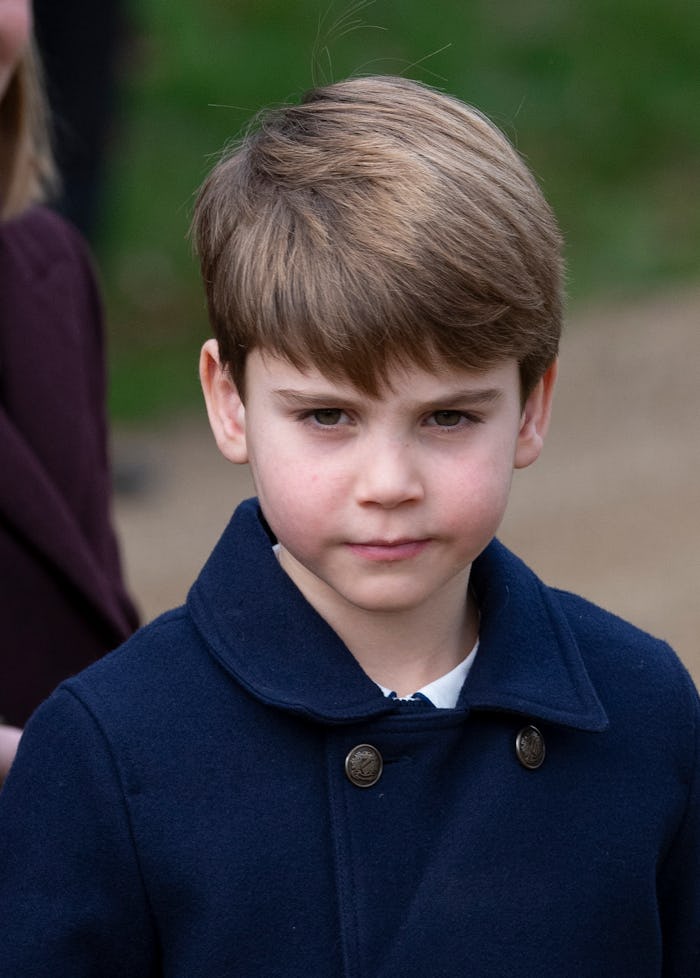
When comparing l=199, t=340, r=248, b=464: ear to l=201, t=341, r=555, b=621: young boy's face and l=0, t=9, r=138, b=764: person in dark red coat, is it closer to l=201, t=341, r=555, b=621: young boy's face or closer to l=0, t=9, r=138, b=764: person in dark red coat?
l=201, t=341, r=555, b=621: young boy's face

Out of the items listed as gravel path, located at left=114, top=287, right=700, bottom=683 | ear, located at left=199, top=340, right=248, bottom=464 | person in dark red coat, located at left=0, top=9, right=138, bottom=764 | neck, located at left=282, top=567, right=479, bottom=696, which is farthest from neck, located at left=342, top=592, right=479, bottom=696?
gravel path, located at left=114, top=287, right=700, bottom=683

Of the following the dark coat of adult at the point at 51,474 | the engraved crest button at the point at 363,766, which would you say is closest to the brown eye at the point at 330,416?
the engraved crest button at the point at 363,766

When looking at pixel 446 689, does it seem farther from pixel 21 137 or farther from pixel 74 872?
pixel 21 137

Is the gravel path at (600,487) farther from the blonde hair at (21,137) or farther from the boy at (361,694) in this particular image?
the boy at (361,694)

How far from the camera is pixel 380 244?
1.66m

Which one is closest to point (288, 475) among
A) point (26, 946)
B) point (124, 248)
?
point (26, 946)

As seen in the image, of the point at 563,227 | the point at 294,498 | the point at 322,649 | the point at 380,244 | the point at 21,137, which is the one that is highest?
the point at 563,227

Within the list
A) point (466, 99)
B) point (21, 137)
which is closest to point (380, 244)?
point (21, 137)

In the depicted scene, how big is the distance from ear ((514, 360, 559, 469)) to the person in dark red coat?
966 millimetres

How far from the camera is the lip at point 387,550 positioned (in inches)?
66.2

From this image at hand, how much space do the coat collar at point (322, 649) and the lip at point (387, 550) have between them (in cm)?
14

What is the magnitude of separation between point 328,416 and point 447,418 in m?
0.11

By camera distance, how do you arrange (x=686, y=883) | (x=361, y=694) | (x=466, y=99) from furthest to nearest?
(x=466, y=99), (x=686, y=883), (x=361, y=694)

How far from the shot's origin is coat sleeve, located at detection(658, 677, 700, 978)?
6.03ft
